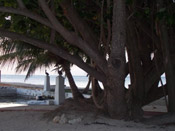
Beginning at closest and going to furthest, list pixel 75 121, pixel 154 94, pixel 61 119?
pixel 75 121 < pixel 61 119 < pixel 154 94

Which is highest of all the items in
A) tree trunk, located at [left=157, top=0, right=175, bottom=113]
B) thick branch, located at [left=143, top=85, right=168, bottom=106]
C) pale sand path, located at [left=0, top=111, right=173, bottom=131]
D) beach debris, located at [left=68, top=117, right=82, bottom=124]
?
tree trunk, located at [left=157, top=0, right=175, bottom=113]

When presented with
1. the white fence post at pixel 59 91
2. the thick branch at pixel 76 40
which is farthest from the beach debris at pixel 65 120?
the white fence post at pixel 59 91

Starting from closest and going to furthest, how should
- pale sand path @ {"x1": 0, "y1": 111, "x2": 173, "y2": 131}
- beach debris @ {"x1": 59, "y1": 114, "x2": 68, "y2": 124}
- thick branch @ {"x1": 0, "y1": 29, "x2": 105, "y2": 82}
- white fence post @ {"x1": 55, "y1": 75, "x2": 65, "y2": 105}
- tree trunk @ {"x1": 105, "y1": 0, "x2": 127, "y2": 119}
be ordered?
pale sand path @ {"x1": 0, "y1": 111, "x2": 173, "y2": 131} < tree trunk @ {"x1": 105, "y1": 0, "x2": 127, "y2": 119} < thick branch @ {"x1": 0, "y1": 29, "x2": 105, "y2": 82} < beach debris @ {"x1": 59, "y1": 114, "x2": 68, "y2": 124} < white fence post @ {"x1": 55, "y1": 75, "x2": 65, "y2": 105}

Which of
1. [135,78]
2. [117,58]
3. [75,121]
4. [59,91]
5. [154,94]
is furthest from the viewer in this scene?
[59,91]

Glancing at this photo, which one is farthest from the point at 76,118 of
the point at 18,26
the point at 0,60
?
the point at 0,60

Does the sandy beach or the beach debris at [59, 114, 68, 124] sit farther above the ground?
the beach debris at [59, 114, 68, 124]

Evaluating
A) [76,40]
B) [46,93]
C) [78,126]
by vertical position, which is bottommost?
[78,126]

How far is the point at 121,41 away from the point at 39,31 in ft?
15.4

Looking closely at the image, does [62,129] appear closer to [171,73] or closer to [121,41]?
[121,41]

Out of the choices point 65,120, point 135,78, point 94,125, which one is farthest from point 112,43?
point 65,120

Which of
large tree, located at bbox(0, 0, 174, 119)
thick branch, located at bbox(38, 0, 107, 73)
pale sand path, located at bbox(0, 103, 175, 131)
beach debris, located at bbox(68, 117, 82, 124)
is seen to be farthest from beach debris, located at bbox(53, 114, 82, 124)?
thick branch, located at bbox(38, 0, 107, 73)

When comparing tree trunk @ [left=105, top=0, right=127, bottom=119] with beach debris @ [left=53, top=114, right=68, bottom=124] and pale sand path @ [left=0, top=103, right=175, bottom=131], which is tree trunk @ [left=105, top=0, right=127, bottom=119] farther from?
beach debris @ [left=53, top=114, right=68, bottom=124]

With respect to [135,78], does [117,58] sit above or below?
above

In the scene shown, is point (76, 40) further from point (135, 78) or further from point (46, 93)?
point (46, 93)
